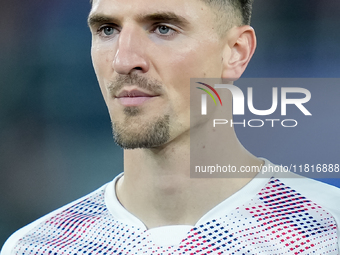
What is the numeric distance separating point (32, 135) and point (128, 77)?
1.80 metres

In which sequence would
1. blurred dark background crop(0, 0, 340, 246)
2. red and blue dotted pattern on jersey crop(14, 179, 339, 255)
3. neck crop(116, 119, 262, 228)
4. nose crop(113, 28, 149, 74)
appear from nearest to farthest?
nose crop(113, 28, 149, 74) < red and blue dotted pattern on jersey crop(14, 179, 339, 255) < neck crop(116, 119, 262, 228) < blurred dark background crop(0, 0, 340, 246)

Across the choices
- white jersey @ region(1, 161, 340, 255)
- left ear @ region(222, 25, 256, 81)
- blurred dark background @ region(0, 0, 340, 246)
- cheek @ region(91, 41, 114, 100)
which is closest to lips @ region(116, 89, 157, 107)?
cheek @ region(91, 41, 114, 100)

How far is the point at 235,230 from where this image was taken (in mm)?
2125

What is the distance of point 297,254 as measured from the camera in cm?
204

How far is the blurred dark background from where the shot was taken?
3414 mm

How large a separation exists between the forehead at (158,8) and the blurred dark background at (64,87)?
1.40 meters

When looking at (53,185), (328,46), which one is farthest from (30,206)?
(328,46)

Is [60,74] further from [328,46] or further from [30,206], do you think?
[328,46]

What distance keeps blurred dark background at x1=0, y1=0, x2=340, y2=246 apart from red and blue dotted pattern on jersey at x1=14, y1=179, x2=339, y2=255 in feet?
3.53

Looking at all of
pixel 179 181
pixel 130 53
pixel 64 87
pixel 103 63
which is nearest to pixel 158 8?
pixel 130 53

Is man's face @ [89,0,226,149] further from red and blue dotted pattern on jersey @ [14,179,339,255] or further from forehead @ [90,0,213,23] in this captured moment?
red and blue dotted pattern on jersey @ [14,179,339,255]

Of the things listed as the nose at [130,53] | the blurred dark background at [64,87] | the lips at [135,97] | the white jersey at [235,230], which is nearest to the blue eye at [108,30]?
the nose at [130,53]

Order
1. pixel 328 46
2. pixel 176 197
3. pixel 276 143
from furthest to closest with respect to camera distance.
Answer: pixel 328 46
pixel 276 143
pixel 176 197

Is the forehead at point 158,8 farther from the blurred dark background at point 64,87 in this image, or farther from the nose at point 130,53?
the blurred dark background at point 64,87
